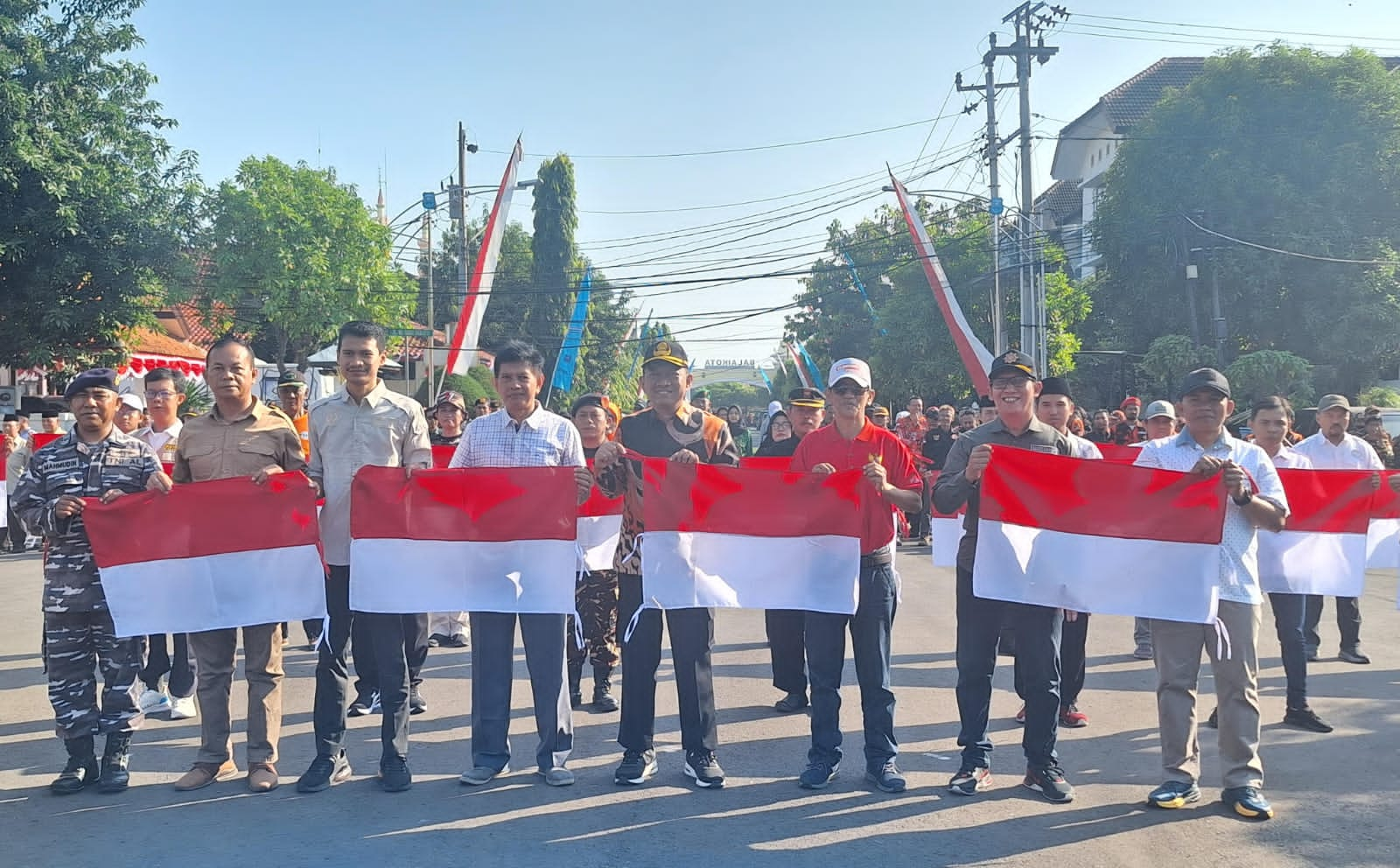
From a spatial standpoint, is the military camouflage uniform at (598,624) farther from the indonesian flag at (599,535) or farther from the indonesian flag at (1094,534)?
the indonesian flag at (1094,534)

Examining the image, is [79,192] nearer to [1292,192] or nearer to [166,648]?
[166,648]

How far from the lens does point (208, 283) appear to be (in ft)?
104

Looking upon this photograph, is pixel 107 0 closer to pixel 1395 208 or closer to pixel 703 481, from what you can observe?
pixel 703 481

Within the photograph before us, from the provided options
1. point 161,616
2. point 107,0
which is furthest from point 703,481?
point 107,0

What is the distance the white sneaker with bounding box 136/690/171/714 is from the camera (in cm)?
682

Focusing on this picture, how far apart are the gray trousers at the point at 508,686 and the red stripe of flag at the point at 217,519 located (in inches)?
40.2

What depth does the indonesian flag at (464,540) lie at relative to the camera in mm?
5504

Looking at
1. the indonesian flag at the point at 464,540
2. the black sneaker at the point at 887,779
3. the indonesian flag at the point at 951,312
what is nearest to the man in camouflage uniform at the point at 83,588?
the indonesian flag at the point at 464,540

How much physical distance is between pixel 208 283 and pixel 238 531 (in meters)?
28.8

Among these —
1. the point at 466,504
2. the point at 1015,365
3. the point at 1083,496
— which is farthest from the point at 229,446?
the point at 1083,496

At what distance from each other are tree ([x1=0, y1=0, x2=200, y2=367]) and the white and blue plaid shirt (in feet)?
49.7

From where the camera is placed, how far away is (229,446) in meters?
5.55

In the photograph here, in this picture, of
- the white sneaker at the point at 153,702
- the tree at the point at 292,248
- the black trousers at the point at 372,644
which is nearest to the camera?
the black trousers at the point at 372,644

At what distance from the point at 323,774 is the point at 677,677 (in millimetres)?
1719
